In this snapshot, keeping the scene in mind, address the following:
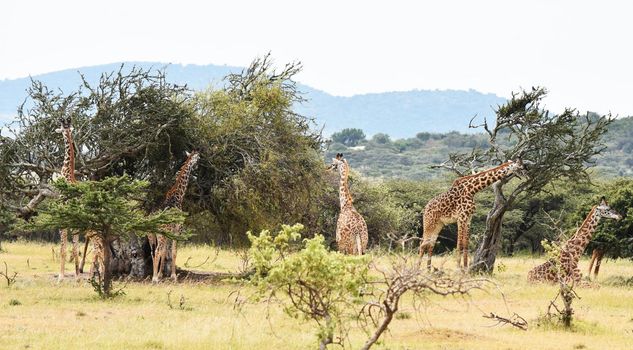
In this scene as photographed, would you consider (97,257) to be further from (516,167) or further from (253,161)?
(516,167)

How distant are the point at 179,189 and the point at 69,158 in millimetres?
2696

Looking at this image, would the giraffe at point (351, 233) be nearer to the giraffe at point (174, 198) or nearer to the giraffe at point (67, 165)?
the giraffe at point (174, 198)

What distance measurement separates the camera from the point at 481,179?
2389 cm

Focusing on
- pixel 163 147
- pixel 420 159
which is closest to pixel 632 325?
pixel 163 147

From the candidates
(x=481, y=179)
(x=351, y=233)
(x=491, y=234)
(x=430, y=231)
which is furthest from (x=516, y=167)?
(x=351, y=233)

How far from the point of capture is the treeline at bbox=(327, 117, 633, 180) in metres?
112

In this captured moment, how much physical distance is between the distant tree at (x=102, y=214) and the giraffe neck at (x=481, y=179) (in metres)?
7.51

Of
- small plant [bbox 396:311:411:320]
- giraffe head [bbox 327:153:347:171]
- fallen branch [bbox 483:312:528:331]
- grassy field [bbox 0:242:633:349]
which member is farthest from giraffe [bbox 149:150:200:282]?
fallen branch [bbox 483:312:528:331]

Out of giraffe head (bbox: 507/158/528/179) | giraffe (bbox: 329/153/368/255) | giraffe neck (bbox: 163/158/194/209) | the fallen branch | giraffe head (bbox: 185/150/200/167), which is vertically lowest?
the fallen branch

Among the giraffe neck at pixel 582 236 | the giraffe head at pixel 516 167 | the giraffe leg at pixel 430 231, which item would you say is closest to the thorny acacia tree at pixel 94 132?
the giraffe leg at pixel 430 231

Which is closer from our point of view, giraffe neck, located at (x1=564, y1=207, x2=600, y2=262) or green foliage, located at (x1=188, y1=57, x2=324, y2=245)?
giraffe neck, located at (x1=564, y1=207, x2=600, y2=262)

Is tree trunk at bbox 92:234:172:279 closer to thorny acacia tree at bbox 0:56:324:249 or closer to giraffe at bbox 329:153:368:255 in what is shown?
thorny acacia tree at bbox 0:56:324:249

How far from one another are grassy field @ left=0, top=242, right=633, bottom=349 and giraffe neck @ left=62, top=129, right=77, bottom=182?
7.15 feet

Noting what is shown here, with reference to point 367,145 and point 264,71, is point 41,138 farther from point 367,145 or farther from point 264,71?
point 367,145
